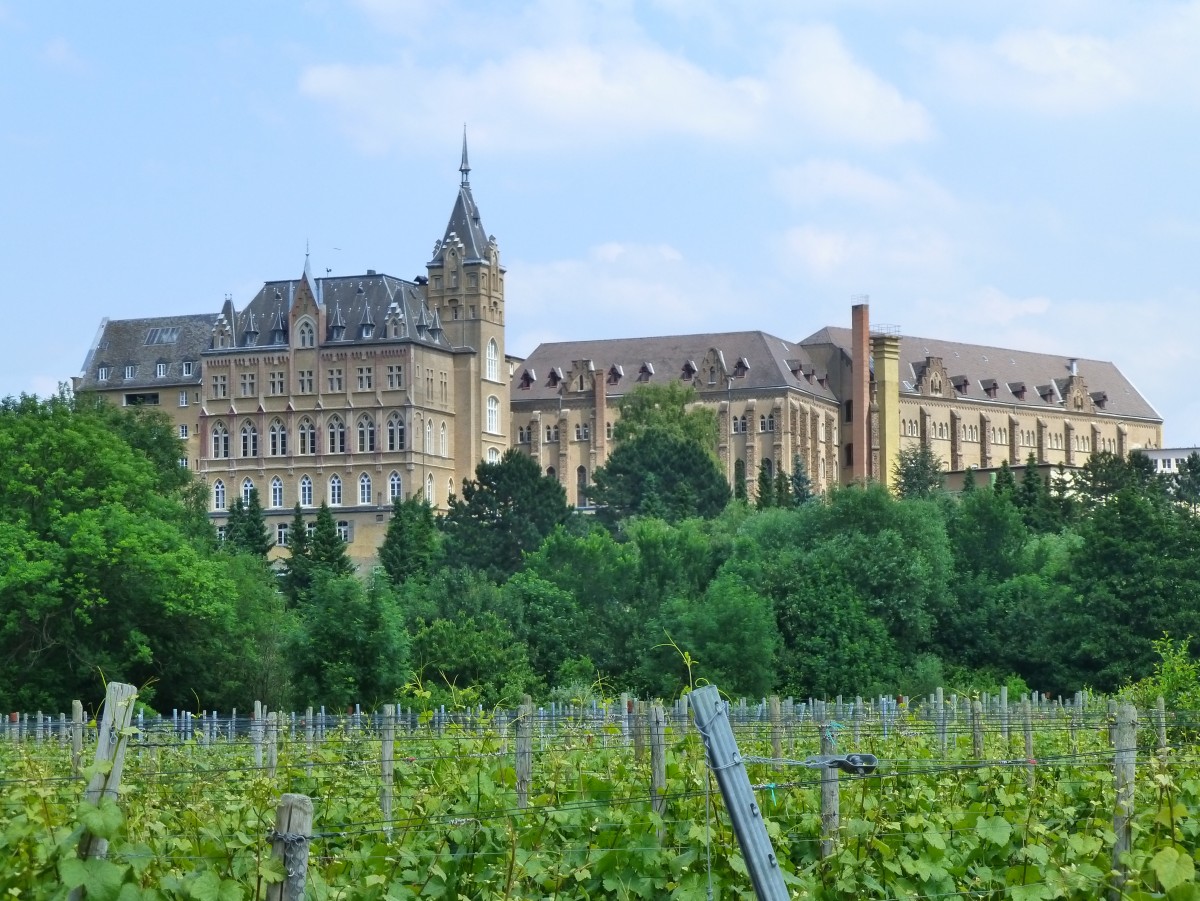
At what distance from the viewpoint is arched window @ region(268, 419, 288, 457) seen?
406 feet

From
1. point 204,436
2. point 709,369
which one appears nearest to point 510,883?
point 204,436

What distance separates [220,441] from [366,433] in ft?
29.1

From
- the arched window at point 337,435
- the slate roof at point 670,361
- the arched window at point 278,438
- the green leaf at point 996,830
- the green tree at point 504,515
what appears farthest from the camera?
the slate roof at point 670,361

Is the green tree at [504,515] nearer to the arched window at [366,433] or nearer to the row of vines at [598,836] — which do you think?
the arched window at [366,433]

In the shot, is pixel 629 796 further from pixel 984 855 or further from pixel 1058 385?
pixel 1058 385

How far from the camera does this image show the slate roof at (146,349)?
432 ft

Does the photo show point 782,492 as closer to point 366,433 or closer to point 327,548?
point 366,433

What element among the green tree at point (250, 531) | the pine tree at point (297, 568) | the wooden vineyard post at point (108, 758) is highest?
the green tree at point (250, 531)

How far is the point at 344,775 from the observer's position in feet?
52.7

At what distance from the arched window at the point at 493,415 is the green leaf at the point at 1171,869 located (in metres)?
116

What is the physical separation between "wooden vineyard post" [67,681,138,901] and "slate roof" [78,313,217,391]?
122831mm

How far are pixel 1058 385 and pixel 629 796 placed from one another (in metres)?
161

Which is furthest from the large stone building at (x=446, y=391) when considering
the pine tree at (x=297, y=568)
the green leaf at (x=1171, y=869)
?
the green leaf at (x=1171, y=869)

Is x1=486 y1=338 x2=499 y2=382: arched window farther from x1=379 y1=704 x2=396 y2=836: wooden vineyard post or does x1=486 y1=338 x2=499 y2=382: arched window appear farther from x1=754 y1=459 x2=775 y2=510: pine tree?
x1=379 y1=704 x2=396 y2=836: wooden vineyard post
